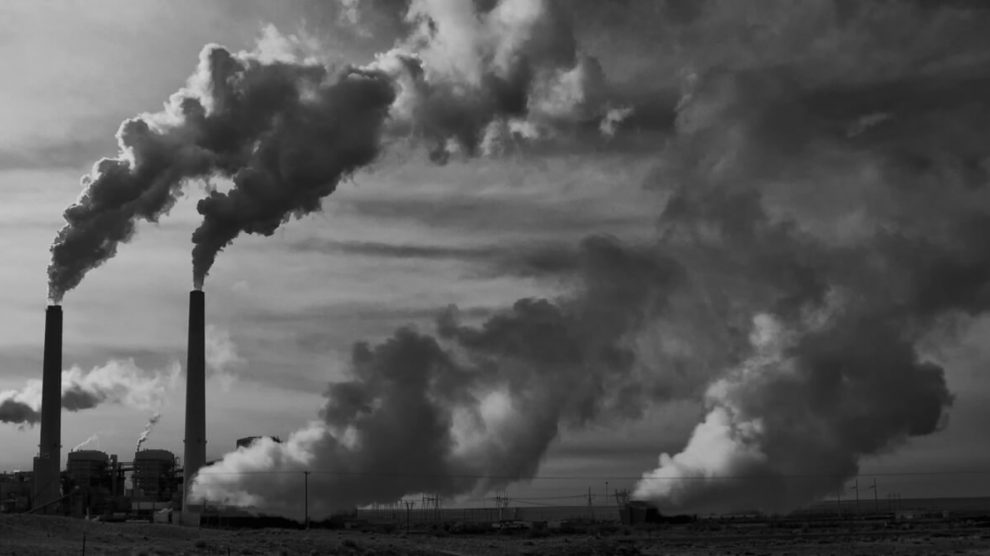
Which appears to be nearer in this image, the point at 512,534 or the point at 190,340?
the point at 190,340

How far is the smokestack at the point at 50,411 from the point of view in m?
168

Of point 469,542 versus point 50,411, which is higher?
point 50,411

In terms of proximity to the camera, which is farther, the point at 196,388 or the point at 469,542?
the point at 196,388

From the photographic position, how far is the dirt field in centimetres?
10919

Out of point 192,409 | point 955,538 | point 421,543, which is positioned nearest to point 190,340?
point 192,409

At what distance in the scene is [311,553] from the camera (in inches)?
4560

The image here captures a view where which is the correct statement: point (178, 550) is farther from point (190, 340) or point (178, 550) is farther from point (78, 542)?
point (190, 340)

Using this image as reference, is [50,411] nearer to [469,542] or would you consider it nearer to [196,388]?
[196,388]

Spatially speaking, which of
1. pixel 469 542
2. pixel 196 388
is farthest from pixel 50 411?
pixel 469 542

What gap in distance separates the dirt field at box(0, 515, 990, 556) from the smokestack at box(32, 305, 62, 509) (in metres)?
36.5

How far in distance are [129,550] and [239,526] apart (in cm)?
7500

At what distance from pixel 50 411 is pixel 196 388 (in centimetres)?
2174

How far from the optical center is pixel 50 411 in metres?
170

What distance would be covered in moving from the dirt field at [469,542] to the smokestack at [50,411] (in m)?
36.5
